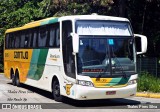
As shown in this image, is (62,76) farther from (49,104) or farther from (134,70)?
(134,70)

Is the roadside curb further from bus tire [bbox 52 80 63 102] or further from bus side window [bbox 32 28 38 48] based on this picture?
bus side window [bbox 32 28 38 48]

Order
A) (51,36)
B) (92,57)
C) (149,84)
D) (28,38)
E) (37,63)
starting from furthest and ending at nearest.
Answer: (28,38), (149,84), (37,63), (51,36), (92,57)

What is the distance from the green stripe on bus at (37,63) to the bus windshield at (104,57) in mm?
3367

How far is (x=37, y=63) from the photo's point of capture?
55.5ft

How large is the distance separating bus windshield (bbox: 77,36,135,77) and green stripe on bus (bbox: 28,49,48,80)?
3367 millimetres

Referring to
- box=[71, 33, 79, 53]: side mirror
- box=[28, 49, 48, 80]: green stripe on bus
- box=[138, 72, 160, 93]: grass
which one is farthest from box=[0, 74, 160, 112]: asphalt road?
box=[71, 33, 79, 53]: side mirror

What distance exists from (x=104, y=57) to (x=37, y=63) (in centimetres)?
499

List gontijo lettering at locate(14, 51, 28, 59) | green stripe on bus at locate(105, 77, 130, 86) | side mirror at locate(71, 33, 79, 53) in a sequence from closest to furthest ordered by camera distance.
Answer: side mirror at locate(71, 33, 79, 53) < green stripe on bus at locate(105, 77, 130, 86) < gontijo lettering at locate(14, 51, 28, 59)

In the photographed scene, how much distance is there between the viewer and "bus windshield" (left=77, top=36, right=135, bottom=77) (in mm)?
12505

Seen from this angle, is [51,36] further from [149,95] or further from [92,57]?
[149,95]

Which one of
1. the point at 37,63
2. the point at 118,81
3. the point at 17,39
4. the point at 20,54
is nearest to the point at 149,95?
the point at 118,81

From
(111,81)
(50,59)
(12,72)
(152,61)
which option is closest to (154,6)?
(152,61)

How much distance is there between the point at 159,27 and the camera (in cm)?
2522

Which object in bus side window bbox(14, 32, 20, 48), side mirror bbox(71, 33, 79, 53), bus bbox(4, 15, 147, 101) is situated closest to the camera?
side mirror bbox(71, 33, 79, 53)
